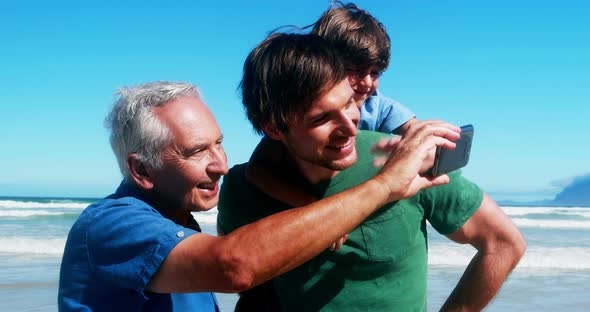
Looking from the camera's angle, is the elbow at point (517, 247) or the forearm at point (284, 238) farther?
the elbow at point (517, 247)

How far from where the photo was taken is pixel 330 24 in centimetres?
376

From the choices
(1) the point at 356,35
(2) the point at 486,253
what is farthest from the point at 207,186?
(1) the point at 356,35

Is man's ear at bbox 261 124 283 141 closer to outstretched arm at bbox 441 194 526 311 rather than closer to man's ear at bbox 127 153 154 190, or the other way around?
man's ear at bbox 127 153 154 190

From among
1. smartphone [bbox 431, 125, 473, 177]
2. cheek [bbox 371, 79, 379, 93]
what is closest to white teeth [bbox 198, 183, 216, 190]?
smartphone [bbox 431, 125, 473, 177]

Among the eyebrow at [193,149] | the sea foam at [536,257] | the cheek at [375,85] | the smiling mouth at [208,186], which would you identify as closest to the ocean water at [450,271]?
the sea foam at [536,257]

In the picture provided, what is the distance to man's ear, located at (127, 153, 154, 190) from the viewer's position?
6.12ft

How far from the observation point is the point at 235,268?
147cm

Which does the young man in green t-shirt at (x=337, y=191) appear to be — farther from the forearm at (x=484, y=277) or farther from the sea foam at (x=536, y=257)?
the sea foam at (x=536, y=257)

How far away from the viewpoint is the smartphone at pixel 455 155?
1.73 m

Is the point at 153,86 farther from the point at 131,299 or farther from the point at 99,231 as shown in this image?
the point at 131,299

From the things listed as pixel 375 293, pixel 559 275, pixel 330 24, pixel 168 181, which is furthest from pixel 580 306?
pixel 168 181

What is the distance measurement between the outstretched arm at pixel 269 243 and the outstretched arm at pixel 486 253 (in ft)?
2.27

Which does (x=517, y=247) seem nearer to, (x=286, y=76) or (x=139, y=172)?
(x=286, y=76)

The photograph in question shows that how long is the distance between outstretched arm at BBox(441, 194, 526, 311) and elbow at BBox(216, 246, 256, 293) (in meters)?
0.99
